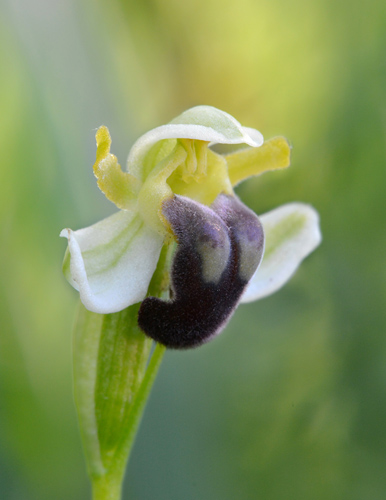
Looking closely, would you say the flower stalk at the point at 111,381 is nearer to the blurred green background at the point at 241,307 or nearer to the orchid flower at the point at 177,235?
the orchid flower at the point at 177,235

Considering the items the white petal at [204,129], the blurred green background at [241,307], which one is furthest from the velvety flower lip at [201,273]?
A: the blurred green background at [241,307]

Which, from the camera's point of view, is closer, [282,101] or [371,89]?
[371,89]

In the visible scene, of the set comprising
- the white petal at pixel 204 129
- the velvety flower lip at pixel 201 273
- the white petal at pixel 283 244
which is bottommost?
the white petal at pixel 283 244

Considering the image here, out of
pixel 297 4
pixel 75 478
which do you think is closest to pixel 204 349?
pixel 75 478

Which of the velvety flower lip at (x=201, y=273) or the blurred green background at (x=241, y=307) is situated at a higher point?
the velvety flower lip at (x=201, y=273)

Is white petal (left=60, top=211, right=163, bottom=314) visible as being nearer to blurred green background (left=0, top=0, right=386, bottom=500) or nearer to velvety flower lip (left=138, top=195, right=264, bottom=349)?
velvety flower lip (left=138, top=195, right=264, bottom=349)

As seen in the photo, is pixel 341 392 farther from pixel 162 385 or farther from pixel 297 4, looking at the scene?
pixel 297 4

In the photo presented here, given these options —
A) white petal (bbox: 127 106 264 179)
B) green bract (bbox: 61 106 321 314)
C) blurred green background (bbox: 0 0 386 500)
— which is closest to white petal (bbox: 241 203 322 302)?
green bract (bbox: 61 106 321 314)

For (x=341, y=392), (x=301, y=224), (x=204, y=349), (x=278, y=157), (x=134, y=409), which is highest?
(x=278, y=157)
